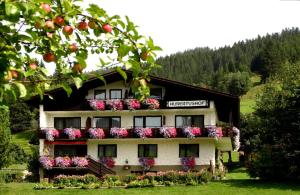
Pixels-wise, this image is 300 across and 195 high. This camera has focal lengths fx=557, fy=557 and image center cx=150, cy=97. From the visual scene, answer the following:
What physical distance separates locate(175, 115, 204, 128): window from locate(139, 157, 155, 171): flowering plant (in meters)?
3.33

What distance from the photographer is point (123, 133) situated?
4162 cm

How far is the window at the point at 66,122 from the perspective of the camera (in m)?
43.7

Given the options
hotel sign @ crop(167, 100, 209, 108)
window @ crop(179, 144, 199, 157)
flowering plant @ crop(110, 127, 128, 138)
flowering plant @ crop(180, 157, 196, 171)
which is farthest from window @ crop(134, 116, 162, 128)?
flowering plant @ crop(180, 157, 196, 171)

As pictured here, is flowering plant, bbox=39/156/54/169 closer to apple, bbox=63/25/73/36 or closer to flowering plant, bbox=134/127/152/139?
flowering plant, bbox=134/127/152/139

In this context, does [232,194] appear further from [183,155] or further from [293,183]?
[183,155]

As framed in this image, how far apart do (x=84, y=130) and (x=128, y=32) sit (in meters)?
37.7

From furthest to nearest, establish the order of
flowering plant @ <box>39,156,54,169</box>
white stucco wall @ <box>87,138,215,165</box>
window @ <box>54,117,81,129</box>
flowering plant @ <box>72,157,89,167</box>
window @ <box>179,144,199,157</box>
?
window @ <box>54,117,81,129</box> < window @ <box>179,144,199,157</box> < white stucco wall @ <box>87,138,215,165</box> < flowering plant @ <box>39,156,54,169</box> < flowering plant @ <box>72,157,89,167</box>

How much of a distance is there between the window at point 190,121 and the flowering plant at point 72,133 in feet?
24.6

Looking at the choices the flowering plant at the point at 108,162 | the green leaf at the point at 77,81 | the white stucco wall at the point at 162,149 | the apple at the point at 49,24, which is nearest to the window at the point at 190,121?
→ the white stucco wall at the point at 162,149

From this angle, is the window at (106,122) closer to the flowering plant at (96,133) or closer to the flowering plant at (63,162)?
the flowering plant at (96,133)

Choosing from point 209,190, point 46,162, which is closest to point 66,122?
point 46,162

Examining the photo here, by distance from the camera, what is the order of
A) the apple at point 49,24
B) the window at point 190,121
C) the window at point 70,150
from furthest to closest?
the window at point 70,150 < the window at point 190,121 < the apple at point 49,24

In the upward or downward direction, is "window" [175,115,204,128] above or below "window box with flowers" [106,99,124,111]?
below

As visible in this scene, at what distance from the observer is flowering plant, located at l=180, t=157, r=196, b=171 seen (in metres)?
42.0
